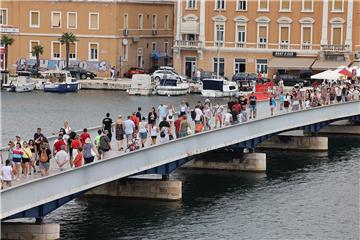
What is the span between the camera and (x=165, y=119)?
199 feet

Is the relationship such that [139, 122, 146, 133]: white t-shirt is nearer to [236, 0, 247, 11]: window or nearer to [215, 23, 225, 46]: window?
[236, 0, 247, 11]: window

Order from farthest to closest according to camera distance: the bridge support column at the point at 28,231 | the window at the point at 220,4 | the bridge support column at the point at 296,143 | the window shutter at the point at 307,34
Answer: the window at the point at 220,4, the window shutter at the point at 307,34, the bridge support column at the point at 296,143, the bridge support column at the point at 28,231

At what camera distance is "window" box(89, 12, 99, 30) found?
5020 inches

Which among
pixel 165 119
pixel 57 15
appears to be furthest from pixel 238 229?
pixel 57 15

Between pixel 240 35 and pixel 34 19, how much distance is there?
740 inches

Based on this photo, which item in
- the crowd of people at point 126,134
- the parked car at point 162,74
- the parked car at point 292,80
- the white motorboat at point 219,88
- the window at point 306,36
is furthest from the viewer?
the window at point 306,36

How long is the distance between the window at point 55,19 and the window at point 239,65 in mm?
16279

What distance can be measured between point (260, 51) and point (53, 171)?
7439 centimetres

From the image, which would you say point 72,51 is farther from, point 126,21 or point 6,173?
point 6,173

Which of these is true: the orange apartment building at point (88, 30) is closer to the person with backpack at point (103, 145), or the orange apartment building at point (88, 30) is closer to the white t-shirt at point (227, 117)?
the white t-shirt at point (227, 117)

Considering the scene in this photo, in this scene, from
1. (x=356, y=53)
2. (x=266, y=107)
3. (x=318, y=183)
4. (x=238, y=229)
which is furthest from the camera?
(x=356, y=53)

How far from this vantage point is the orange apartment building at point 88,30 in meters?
127

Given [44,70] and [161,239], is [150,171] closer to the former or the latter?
[161,239]

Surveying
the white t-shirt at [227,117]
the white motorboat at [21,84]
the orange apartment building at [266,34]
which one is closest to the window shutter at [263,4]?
the orange apartment building at [266,34]
